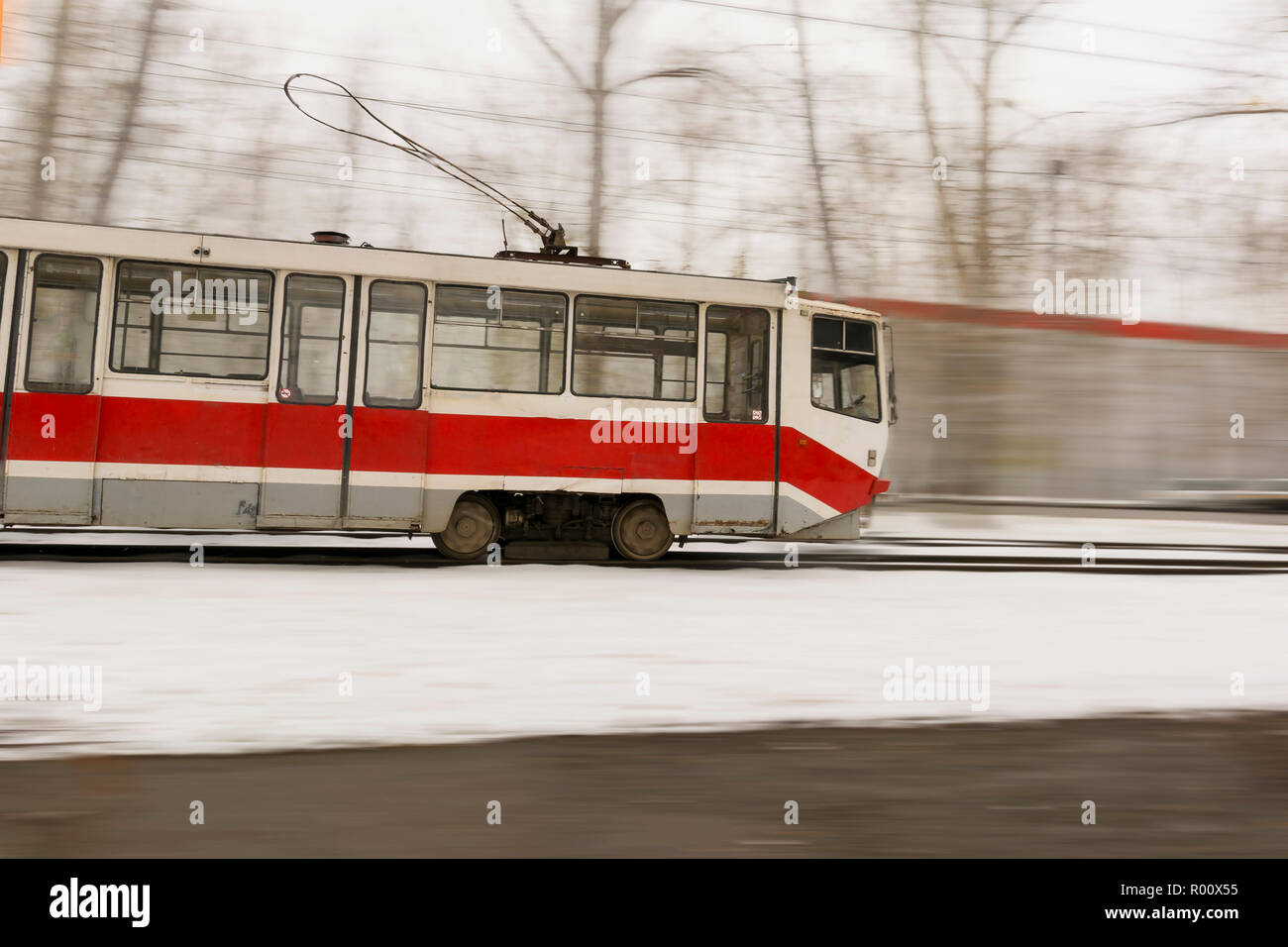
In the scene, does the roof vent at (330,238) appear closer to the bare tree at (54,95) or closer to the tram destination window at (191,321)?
the tram destination window at (191,321)

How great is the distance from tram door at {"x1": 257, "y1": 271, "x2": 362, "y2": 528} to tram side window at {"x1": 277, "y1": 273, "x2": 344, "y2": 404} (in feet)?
0.03

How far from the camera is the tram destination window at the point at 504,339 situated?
1091 cm

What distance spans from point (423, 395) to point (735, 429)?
351 centimetres

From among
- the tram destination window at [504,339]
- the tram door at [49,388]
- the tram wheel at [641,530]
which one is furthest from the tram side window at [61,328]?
the tram wheel at [641,530]

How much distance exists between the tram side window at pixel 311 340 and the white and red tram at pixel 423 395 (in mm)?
21

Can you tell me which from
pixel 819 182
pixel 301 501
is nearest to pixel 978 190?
pixel 819 182

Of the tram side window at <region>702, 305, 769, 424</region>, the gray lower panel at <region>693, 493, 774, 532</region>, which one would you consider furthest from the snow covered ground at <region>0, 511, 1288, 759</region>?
the tram side window at <region>702, 305, 769, 424</region>

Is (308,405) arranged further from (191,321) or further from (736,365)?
(736,365)

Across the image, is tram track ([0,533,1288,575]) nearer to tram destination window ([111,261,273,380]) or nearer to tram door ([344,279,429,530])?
tram door ([344,279,429,530])

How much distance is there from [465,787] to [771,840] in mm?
1206

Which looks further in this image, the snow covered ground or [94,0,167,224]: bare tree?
[94,0,167,224]: bare tree

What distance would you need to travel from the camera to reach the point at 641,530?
1155cm

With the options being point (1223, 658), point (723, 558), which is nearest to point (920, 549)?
point (723, 558)

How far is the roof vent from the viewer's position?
428 inches
